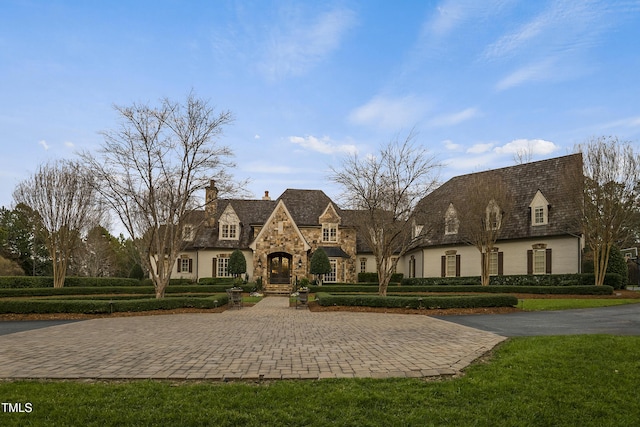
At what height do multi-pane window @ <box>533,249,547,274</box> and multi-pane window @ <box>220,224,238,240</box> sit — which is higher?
multi-pane window @ <box>220,224,238,240</box>

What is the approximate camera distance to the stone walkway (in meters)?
6.99

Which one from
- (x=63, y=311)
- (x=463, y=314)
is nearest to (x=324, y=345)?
(x=463, y=314)

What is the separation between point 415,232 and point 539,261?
29.0 feet

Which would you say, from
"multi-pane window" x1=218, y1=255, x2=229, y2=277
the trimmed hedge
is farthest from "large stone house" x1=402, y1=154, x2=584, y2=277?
"multi-pane window" x1=218, y1=255, x2=229, y2=277

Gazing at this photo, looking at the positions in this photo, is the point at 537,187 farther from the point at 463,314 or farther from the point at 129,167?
the point at 129,167

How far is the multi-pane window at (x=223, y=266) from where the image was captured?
129 feet

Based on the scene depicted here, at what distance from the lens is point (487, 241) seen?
30641mm

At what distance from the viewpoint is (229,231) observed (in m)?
40.3

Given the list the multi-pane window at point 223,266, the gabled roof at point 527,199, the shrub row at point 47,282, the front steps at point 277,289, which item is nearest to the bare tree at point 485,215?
the gabled roof at point 527,199

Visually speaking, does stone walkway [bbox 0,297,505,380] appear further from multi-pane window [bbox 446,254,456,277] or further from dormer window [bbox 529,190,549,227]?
multi-pane window [bbox 446,254,456,277]

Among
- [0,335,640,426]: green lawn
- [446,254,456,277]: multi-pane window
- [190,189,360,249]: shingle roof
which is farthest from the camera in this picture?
[190,189,360,249]: shingle roof

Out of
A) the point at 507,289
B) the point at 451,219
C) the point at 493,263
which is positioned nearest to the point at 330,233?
the point at 451,219

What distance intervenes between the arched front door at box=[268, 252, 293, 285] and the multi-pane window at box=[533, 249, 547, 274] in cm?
1913

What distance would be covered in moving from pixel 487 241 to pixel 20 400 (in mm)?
29528
